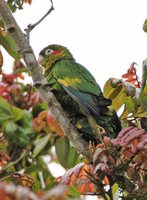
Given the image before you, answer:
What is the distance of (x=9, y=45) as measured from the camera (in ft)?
6.48

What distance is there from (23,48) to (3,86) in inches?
6.2

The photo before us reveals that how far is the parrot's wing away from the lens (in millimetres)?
2061

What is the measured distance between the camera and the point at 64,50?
2.92 meters

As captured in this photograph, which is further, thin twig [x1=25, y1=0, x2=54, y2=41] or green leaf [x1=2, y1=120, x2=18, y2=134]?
thin twig [x1=25, y1=0, x2=54, y2=41]

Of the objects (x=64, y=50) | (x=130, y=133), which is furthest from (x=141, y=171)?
(x=64, y=50)

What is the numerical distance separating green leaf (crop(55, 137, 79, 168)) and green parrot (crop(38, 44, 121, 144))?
0.10 m

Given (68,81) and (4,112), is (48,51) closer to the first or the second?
(68,81)

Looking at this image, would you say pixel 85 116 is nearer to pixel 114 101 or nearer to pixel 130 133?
pixel 114 101

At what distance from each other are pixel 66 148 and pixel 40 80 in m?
0.46

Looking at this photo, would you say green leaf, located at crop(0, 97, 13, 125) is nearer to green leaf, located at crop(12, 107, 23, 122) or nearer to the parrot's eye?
green leaf, located at crop(12, 107, 23, 122)

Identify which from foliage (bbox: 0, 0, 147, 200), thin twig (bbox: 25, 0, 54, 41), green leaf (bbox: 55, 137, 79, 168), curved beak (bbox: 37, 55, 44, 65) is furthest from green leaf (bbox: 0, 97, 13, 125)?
curved beak (bbox: 37, 55, 44, 65)

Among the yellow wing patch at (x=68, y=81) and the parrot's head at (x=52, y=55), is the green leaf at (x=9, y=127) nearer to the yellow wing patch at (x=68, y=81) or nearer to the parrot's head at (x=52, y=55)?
the yellow wing patch at (x=68, y=81)

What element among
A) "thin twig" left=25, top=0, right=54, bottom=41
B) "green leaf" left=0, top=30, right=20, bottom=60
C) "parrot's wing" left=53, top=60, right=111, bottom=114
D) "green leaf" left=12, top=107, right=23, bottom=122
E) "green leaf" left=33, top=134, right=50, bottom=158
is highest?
"thin twig" left=25, top=0, right=54, bottom=41

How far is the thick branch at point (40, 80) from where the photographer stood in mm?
1466
